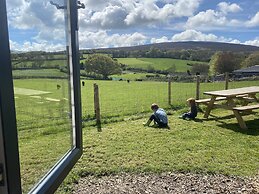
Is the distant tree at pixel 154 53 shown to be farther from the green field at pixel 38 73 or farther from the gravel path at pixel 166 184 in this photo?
the green field at pixel 38 73

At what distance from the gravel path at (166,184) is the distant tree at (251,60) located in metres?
24.9

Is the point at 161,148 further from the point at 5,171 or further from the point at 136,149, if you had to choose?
the point at 5,171

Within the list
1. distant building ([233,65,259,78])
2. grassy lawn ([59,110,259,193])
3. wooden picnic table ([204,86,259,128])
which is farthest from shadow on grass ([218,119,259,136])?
distant building ([233,65,259,78])

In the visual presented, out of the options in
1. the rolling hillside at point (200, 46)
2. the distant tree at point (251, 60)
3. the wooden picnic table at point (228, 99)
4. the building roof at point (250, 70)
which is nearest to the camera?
the wooden picnic table at point (228, 99)

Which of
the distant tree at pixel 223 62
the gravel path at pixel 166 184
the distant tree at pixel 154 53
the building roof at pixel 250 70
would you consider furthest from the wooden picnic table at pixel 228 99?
the distant tree at pixel 223 62

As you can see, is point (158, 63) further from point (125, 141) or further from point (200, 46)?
point (125, 141)

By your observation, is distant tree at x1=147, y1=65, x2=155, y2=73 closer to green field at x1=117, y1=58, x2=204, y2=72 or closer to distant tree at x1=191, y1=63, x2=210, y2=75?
green field at x1=117, y1=58, x2=204, y2=72

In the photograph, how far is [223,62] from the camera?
26922mm

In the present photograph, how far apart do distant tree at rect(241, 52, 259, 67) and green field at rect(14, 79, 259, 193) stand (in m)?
20.7

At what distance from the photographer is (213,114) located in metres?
7.70

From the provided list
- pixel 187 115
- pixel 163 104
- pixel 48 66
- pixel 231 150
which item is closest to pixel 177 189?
pixel 231 150

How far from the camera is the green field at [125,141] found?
4.86 feet

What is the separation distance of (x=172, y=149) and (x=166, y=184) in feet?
4.30

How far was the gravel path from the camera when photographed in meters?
3.13
